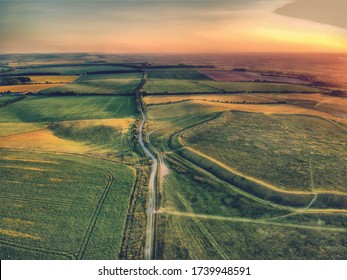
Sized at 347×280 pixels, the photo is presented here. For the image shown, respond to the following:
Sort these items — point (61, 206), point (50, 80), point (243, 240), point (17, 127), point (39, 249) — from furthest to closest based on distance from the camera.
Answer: point (50, 80), point (17, 127), point (61, 206), point (243, 240), point (39, 249)

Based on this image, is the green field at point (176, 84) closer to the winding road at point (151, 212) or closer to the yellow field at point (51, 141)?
the yellow field at point (51, 141)

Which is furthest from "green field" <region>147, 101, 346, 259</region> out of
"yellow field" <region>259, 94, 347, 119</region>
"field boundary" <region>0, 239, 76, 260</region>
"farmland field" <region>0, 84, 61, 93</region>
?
"farmland field" <region>0, 84, 61, 93</region>

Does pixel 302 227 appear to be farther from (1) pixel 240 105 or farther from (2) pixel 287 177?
(1) pixel 240 105

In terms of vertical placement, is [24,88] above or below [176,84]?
below

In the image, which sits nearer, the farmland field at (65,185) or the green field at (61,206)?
the green field at (61,206)

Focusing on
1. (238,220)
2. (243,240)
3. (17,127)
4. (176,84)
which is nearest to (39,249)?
(243,240)

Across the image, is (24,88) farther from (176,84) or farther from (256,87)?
(256,87)

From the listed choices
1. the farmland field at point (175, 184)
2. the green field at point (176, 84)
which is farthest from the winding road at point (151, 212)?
the green field at point (176, 84)
